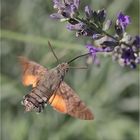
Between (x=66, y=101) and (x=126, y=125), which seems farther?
(x=126, y=125)

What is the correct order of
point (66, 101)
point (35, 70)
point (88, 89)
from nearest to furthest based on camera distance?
point (66, 101) → point (35, 70) → point (88, 89)

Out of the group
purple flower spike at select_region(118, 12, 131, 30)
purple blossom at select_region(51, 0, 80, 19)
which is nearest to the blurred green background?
purple flower spike at select_region(118, 12, 131, 30)

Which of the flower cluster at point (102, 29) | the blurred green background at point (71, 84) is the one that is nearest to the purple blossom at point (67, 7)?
the flower cluster at point (102, 29)

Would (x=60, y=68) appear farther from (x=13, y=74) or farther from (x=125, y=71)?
(x=13, y=74)

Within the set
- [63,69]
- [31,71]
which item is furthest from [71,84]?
[63,69]

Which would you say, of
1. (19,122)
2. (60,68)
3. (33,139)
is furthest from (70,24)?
(19,122)
